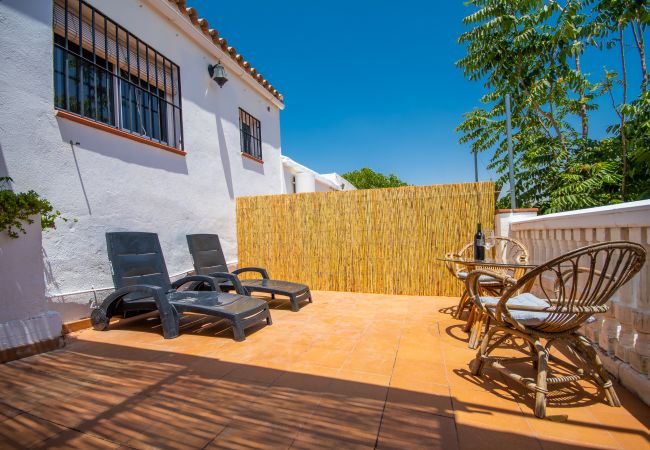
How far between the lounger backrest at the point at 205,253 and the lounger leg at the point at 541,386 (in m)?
4.31

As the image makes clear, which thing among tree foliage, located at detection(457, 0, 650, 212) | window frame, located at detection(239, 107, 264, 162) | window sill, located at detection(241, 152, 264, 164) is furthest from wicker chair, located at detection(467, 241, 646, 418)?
window frame, located at detection(239, 107, 264, 162)

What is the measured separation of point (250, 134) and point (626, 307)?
7.44m

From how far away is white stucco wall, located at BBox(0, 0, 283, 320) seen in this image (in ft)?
10.5

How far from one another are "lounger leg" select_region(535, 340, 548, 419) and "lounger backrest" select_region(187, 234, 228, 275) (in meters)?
4.31

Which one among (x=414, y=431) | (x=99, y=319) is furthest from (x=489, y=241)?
(x=99, y=319)

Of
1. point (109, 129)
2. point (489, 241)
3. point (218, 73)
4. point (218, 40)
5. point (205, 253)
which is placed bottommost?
point (205, 253)

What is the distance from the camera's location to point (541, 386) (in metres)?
1.88

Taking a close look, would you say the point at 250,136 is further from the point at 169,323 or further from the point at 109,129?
the point at 169,323

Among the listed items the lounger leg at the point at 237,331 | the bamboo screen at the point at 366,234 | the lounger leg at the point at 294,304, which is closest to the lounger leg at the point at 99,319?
the lounger leg at the point at 237,331

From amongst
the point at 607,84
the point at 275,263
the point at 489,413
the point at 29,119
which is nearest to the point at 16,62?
the point at 29,119

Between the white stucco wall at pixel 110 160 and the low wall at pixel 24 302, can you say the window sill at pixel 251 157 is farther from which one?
the low wall at pixel 24 302

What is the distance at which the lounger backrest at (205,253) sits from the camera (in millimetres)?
4980

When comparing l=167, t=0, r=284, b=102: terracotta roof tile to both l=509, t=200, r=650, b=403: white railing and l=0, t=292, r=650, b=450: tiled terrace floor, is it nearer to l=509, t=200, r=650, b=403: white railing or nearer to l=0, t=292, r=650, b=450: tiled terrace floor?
l=0, t=292, r=650, b=450: tiled terrace floor

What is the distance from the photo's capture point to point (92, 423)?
5.96 feet
